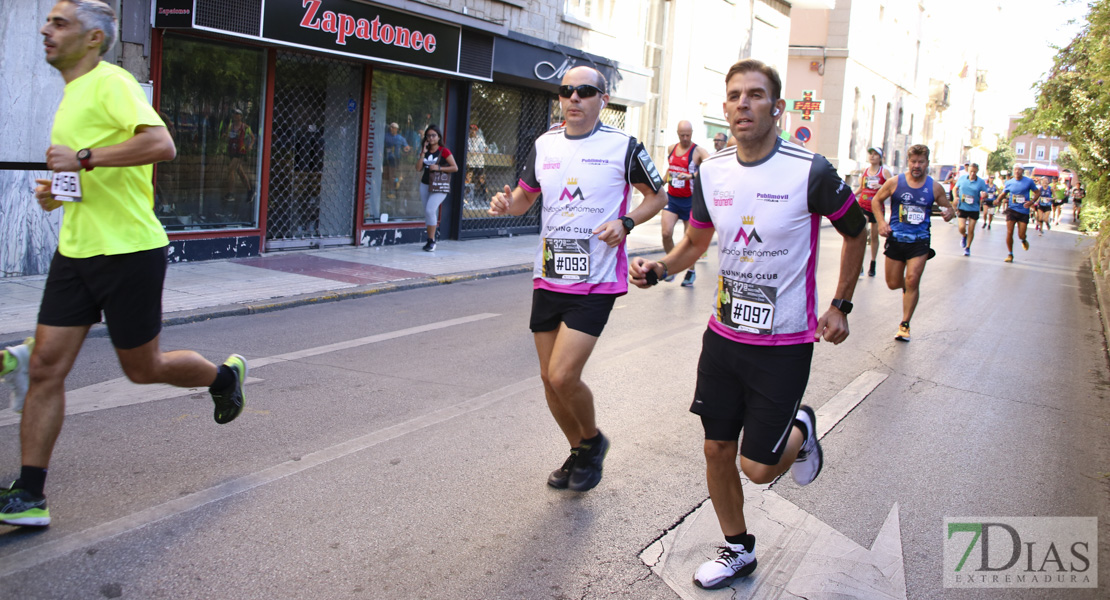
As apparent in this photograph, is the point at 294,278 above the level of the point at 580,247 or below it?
below

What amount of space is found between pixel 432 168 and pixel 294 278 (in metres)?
3.83

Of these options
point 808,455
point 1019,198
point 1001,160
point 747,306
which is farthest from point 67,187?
point 1001,160

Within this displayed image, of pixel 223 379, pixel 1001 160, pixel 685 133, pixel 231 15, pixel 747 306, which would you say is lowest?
pixel 223 379

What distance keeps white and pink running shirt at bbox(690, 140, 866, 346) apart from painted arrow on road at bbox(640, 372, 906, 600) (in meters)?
0.96

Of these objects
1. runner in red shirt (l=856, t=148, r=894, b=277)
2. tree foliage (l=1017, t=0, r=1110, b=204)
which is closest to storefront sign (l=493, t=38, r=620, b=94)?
runner in red shirt (l=856, t=148, r=894, b=277)

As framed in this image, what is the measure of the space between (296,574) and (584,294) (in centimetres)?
173

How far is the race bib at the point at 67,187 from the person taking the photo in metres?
3.63

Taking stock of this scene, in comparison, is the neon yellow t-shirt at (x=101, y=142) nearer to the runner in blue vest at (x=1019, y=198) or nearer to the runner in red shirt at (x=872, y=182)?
the runner in red shirt at (x=872, y=182)

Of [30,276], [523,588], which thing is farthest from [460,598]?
[30,276]

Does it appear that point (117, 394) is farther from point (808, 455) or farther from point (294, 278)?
point (294, 278)

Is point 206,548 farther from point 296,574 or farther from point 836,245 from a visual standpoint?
point 836,245

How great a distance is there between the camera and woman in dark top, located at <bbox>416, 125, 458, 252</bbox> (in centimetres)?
1384

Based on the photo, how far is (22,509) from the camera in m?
3.54

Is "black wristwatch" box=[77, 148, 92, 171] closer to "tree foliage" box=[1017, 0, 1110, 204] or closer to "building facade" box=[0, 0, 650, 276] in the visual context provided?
"building facade" box=[0, 0, 650, 276]
